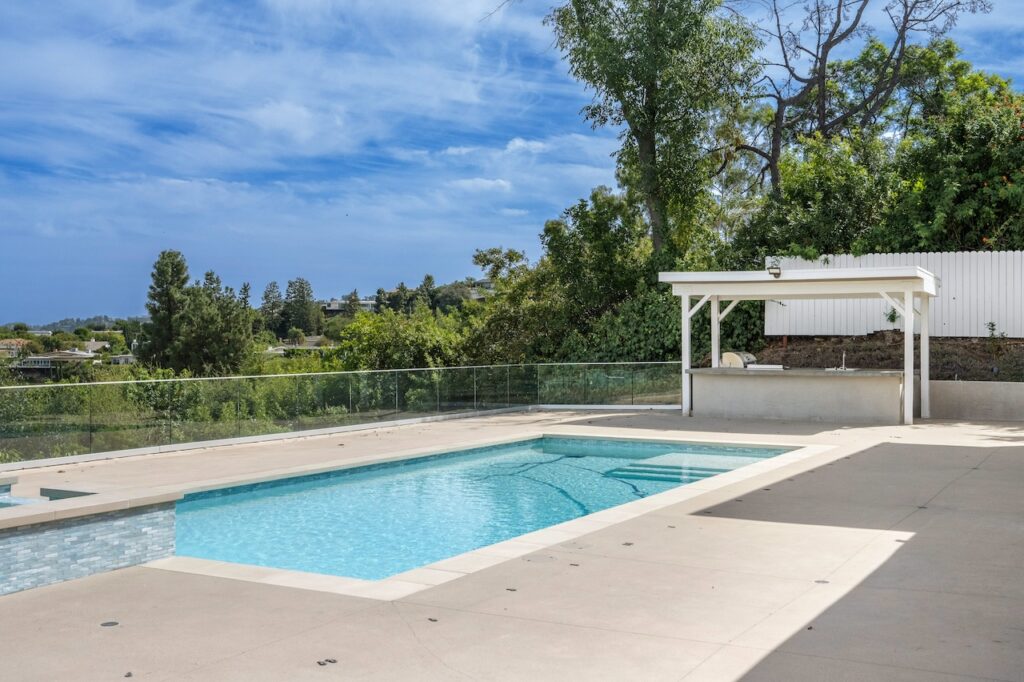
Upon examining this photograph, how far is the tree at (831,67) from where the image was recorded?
2995cm

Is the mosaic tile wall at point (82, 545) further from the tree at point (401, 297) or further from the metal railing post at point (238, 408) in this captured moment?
the tree at point (401, 297)

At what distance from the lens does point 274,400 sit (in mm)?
13938

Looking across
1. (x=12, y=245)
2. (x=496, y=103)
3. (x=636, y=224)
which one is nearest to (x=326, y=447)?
(x=636, y=224)

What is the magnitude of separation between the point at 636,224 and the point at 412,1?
11.8m

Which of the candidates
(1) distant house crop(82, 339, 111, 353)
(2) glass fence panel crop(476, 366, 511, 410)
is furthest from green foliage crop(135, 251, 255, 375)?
(2) glass fence panel crop(476, 366, 511, 410)

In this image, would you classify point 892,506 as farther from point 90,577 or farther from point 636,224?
point 636,224

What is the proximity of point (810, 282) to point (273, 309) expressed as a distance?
95312 millimetres

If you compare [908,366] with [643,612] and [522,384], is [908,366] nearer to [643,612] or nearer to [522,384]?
[522,384]

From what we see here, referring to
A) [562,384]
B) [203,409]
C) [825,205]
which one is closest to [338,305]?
[825,205]

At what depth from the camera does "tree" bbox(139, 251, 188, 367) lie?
5928 centimetres

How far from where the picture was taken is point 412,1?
Result: 3209 centimetres

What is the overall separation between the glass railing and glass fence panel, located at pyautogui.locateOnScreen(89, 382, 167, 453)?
0.01 metres

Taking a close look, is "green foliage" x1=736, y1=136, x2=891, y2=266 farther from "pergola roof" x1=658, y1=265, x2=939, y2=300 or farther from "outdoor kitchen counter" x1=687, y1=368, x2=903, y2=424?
"outdoor kitchen counter" x1=687, y1=368, x2=903, y2=424

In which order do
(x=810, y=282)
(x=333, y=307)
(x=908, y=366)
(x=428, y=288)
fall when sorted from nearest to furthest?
(x=908, y=366) → (x=810, y=282) → (x=428, y=288) → (x=333, y=307)
